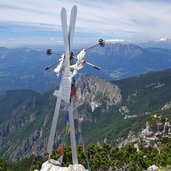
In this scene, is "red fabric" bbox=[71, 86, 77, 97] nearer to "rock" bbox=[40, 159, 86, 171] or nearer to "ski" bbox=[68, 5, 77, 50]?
"ski" bbox=[68, 5, 77, 50]

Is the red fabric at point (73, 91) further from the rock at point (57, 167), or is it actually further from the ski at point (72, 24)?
the rock at point (57, 167)

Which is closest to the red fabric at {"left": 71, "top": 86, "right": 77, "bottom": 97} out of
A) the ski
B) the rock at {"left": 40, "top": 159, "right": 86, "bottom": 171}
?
the ski

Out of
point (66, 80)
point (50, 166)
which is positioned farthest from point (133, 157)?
point (66, 80)

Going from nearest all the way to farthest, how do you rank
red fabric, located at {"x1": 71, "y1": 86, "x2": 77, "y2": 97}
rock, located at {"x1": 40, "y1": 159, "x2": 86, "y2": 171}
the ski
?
1. the ski
2. red fabric, located at {"x1": 71, "y1": 86, "x2": 77, "y2": 97}
3. rock, located at {"x1": 40, "y1": 159, "x2": 86, "y2": 171}

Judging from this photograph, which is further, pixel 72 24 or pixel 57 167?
pixel 57 167

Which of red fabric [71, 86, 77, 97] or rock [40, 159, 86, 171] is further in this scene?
rock [40, 159, 86, 171]

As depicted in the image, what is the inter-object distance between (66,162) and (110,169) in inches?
341

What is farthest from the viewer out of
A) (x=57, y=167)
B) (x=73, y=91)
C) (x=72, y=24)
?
(x=57, y=167)

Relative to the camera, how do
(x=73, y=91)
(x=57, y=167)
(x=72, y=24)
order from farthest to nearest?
1. (x=57, y=167)
2. (x=72, y=24)
3. (x=73, y=91)

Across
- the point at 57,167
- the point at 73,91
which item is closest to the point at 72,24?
the point at 73,91

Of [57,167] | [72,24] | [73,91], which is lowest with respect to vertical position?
[57,167]

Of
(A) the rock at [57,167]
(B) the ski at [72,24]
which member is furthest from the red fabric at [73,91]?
(A) the rock at [57,167]

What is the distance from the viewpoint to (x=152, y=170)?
61.7 meters

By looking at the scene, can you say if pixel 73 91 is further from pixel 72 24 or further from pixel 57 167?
pixel 57 167
